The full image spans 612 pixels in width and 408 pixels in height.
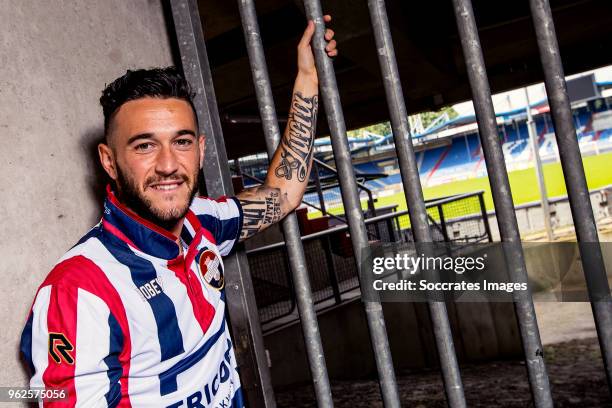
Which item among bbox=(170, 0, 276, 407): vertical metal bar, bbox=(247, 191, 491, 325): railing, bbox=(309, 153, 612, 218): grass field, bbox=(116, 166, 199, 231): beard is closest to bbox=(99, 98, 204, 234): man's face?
bbox=(116, 166, 199, 231): beard

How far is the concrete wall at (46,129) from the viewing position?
118 cm

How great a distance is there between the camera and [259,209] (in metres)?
1.71

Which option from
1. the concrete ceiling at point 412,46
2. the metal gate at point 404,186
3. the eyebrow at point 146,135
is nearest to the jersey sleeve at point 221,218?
the metal gate at point 404,186

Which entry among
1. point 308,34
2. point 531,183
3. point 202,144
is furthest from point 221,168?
point 531,183

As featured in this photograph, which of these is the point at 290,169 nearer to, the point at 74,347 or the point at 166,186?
the point at 166,186

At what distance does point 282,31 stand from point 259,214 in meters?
3.87

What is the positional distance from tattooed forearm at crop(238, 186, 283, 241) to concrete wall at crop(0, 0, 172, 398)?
44cm

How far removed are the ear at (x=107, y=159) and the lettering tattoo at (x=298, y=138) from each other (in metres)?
0.49

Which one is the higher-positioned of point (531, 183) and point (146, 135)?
point (146, 135)

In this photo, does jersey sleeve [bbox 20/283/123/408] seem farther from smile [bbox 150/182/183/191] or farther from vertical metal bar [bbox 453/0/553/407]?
vertical metal bar [bbox 453/0/553/407]

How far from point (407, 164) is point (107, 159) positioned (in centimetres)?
67

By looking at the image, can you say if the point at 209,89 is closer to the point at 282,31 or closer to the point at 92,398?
the point at 92,398

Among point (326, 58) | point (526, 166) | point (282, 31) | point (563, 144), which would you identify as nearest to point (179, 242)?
point (326, 58)

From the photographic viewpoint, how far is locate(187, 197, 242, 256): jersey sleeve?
1.56m
